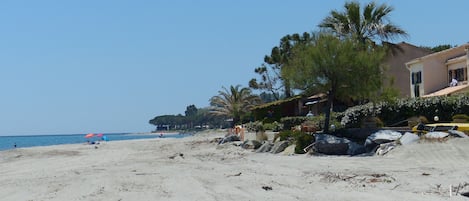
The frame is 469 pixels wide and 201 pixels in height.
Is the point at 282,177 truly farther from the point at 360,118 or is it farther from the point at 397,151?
the point at 360,118

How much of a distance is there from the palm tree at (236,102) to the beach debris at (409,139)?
56.8 metres

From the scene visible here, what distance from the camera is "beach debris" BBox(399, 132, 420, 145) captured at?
22.5 meters

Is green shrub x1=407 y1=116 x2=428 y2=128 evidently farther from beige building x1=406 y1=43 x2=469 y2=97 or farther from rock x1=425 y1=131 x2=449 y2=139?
beige building x1=406 y1=43 x2=469 y2=97

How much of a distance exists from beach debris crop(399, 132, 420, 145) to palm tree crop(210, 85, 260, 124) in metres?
56.8

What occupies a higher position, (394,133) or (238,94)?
(238,94)

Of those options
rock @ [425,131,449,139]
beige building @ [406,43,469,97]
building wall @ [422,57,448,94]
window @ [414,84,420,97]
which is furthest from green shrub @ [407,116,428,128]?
window @ [414,84,420,97]

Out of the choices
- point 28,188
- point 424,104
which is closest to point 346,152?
point 424,104

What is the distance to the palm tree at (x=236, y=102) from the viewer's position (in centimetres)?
8038

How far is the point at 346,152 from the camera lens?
2506cm

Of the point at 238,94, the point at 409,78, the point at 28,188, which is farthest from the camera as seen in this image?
the point at 238,94

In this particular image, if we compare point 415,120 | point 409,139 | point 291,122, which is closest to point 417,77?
point 291,122

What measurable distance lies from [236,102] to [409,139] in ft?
193

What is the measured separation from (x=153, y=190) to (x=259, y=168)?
5932mm

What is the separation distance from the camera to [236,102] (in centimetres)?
8138
